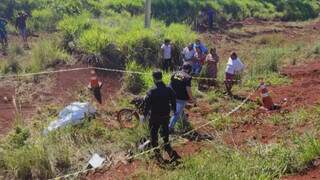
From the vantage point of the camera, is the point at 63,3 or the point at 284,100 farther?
the point at 63,3

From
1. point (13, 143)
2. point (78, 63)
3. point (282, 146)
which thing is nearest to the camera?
point (282, 146)

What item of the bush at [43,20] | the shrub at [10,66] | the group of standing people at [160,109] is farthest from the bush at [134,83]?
the bush at [43,20]

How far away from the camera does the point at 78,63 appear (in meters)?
17.7

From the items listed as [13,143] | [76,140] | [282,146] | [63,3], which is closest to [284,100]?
[282,146]

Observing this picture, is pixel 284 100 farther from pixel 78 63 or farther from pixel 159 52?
pixel 78 63

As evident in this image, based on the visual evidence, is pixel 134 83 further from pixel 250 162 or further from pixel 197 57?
pixel 250 162

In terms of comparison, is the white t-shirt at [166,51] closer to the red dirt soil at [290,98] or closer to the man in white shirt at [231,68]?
the man in white shirt at [231,68]

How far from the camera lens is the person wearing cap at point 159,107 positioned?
9922 millimetres

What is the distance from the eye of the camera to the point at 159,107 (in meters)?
9.99

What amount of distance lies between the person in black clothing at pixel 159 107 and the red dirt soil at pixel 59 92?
4.10 m

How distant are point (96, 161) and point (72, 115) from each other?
205 centimetres

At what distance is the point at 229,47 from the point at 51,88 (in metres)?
11.6

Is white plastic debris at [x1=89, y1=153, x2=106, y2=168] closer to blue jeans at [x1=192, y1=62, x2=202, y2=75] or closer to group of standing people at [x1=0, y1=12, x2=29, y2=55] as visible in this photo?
blue jeans at [x1=192, y1=62, x2=202, y2=75]

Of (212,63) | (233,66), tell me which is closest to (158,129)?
(233,66)
